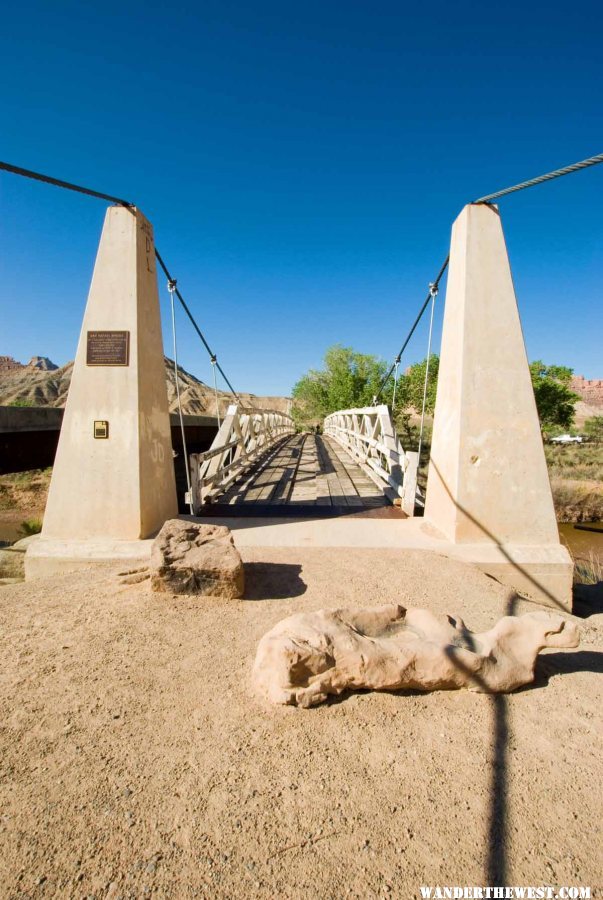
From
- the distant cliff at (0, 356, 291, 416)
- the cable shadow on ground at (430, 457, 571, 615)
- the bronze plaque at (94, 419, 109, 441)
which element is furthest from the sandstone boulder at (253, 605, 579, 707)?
the distant cliff at (0, 356, 291, 416)

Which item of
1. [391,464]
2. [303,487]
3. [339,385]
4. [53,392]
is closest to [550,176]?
[391,464]

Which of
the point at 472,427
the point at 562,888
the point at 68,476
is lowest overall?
the point at 562,888

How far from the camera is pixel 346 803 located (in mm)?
1402

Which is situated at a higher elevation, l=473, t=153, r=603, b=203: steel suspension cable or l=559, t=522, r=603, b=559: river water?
l=473, t=153, r=603, b=203: steel suspension cable

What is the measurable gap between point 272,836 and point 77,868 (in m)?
0.57

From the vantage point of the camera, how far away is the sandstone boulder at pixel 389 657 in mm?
1854

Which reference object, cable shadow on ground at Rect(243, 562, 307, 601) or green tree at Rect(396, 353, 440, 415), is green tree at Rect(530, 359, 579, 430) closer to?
green tree at Rect(396, 353, 440, 415)

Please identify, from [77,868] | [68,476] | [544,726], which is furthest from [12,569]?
[544,726]

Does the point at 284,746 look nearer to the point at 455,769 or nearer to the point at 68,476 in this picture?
the point at 455,769

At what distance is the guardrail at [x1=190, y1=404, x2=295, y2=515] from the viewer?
472 cm

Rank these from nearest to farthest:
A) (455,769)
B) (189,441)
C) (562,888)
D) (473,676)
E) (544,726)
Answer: (562,888), (455,769), (544,726), (473,676), (189,441)

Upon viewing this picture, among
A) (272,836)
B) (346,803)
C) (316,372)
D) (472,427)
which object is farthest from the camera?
(316,372)

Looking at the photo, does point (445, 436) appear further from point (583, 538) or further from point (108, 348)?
point (583, 538)

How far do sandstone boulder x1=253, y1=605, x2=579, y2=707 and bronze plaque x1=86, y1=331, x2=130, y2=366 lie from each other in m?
2.87
